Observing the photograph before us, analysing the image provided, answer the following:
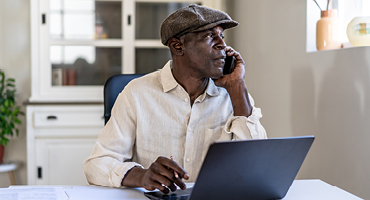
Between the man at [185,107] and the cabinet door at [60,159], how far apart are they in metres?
1.69

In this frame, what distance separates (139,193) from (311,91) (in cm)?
110

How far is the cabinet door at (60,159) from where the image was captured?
3.03 metres

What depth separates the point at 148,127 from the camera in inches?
56.8

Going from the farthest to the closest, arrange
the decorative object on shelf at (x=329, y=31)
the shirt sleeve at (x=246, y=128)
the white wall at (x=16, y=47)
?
1. the white wall at (x=16, y=47)
2. the decorative object on shelf at (x=329, y=31)
3. the shirt sleeve at (x=246, y=128)

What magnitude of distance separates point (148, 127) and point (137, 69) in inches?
70.6

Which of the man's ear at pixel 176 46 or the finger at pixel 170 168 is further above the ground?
the man's ear at pixel 176 46

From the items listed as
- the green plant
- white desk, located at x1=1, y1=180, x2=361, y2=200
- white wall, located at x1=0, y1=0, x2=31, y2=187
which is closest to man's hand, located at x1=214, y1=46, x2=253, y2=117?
Answer: white desk, located at x1=1, y1=180, x2=361, y2=200

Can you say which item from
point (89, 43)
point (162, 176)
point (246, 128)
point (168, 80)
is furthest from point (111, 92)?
point (89, 43)

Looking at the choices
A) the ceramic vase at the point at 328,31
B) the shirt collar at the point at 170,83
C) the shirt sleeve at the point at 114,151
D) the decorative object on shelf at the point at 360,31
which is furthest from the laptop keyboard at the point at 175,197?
the ceramic vase at the point at 328,31

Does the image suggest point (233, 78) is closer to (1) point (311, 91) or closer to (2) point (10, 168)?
(1) point (311, 91)

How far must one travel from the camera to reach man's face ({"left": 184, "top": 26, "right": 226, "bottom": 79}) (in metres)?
1.39

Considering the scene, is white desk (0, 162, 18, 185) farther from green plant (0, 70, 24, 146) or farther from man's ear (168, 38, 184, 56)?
man's ear (168, 38, 184, 56)

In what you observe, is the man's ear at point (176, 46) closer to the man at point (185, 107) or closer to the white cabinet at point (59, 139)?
the man at point (185, 107)

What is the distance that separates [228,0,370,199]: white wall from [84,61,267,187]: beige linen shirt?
0.44 metres
